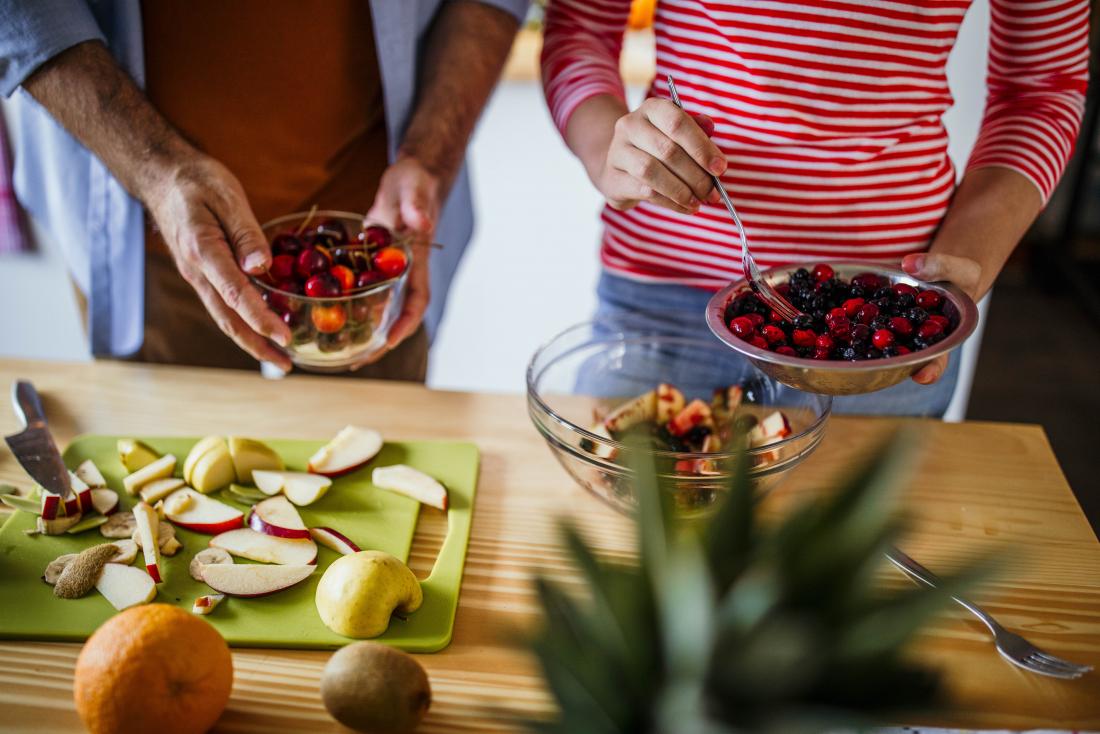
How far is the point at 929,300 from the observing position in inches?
38.7

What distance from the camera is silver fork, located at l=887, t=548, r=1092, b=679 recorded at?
0.83 meters

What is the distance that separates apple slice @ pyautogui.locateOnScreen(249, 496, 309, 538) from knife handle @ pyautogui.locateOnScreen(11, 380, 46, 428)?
0.33 meters

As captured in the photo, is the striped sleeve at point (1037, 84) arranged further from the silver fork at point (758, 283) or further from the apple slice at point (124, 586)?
the apple slice at point (124, 586)

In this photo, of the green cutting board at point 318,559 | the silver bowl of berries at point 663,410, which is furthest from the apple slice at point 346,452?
the silver bowl of berries at point 663,410

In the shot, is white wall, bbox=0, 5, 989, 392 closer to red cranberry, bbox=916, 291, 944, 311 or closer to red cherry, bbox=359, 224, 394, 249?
red cherry, bbox=359, 224, 394, 249

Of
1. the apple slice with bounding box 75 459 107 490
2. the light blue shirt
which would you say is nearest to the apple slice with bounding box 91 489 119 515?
the apple slice with bounding box 75 459 107 490

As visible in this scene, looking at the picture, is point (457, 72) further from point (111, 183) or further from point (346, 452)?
point (346, 452)

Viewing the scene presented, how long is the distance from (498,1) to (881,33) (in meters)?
0.65

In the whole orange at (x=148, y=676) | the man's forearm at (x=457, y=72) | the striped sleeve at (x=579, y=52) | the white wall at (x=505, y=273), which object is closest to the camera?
the whole orange at (x=148, y=676)

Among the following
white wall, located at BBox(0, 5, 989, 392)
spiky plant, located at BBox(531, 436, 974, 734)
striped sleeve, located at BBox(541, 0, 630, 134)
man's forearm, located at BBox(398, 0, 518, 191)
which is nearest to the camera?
spiky plant, located at BBox(531, 436, 974, 734)

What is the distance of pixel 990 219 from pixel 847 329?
379mm

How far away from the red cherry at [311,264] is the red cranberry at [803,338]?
57 cm

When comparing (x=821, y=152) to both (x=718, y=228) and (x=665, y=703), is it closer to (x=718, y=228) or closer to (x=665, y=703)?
(x=718, y=228)

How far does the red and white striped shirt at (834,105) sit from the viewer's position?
1.15m
